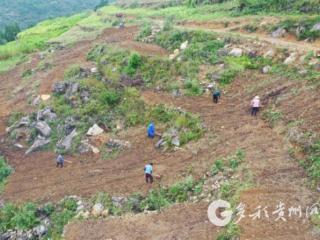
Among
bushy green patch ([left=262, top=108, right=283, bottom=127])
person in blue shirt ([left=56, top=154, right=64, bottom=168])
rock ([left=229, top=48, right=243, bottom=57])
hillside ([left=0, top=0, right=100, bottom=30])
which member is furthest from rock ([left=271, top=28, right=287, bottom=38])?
hillside ([left=0, top=0, right=100, bottom=30])

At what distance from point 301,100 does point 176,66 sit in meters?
10.4

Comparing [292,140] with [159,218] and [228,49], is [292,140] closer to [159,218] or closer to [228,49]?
[159,218]

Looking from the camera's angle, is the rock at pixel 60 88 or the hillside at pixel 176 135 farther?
the rock at pixel 60 88

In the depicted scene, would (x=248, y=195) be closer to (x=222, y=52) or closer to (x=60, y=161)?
(x=60, y=161)

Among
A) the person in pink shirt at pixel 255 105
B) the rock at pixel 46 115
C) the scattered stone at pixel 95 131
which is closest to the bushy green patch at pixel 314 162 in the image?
the person in pink shirt at pixel 255 105

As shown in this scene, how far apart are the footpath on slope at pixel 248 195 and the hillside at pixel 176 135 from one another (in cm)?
6

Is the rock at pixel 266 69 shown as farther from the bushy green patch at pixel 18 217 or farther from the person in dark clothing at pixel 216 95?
the bushy green patch at pixel 18 217

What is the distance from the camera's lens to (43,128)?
34.9 meters

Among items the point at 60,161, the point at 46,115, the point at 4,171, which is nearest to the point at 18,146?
the point at 46,115

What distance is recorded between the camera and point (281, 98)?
28.5 meters

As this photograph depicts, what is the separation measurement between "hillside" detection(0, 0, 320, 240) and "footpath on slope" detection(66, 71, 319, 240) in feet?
0.21

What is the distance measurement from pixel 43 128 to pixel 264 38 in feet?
53.0

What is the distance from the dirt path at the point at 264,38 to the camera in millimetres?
32750

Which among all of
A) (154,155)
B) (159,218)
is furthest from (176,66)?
(159,218)
